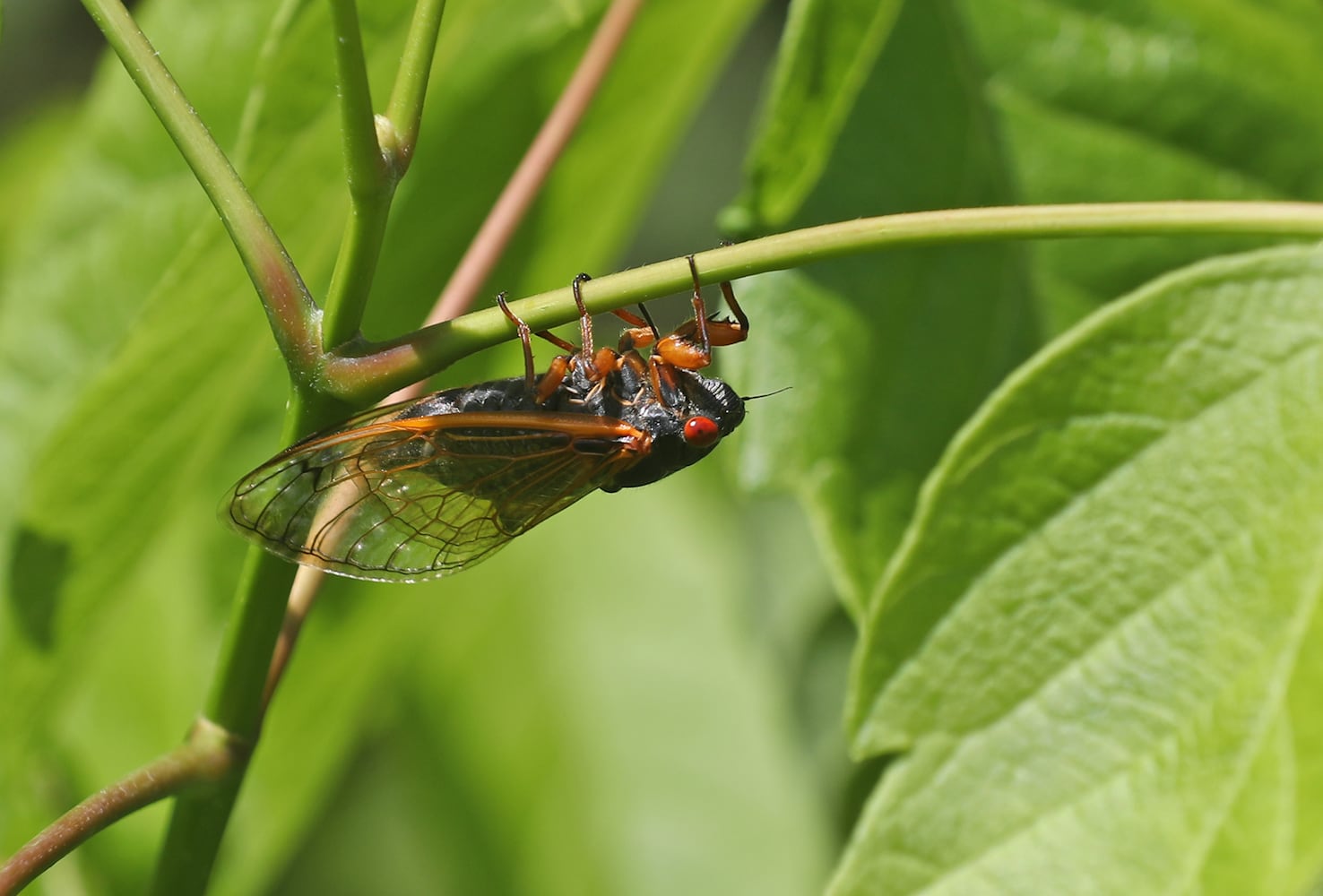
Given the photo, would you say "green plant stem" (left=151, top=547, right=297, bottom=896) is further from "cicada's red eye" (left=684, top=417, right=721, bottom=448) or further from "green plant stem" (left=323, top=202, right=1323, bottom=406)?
"cicada's red eye" (left=684, top=417, right=721, bottom=448)

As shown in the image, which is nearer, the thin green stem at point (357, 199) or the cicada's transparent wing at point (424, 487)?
the thin green stem at point (357, 199)

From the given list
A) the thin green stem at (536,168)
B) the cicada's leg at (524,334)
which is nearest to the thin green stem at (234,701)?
the cicada's leg at (524,334)

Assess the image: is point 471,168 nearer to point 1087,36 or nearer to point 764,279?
point 764,279

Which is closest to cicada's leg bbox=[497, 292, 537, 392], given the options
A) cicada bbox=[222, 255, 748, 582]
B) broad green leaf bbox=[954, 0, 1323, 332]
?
cicada bbox=[222, 255, 748, 582]

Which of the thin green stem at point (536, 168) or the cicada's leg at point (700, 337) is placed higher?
the thin green stem at point (536, 168)

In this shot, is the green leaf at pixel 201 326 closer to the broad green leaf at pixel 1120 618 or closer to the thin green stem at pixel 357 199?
the thin green stem at pixel 357 199

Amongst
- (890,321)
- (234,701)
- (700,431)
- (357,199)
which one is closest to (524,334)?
(357,199)

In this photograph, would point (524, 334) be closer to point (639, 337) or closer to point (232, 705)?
point (232, 705)
